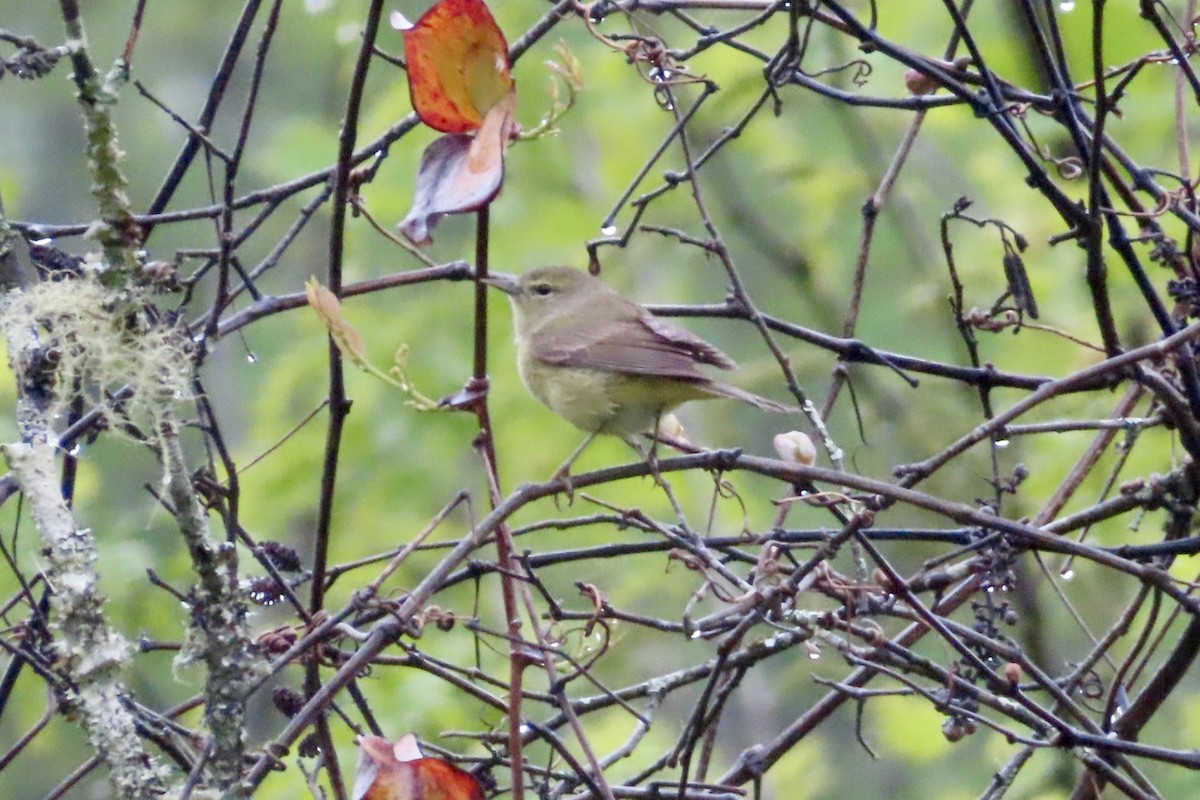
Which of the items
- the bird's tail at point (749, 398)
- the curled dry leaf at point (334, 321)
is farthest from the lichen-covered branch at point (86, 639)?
the bird's tail at point (749, 398)

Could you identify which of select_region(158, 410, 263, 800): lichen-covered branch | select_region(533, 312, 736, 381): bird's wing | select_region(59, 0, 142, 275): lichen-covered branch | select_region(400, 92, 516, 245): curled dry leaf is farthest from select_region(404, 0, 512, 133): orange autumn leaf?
select_region(533, 312, 736, 381): bird's wing

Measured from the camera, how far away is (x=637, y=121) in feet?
22.0

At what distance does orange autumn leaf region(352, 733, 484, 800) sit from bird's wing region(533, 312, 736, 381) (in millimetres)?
1789

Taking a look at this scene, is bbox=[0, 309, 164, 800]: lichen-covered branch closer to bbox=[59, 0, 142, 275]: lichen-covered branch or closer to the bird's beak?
bbox=[59, 0, 142, 275]: lichen-covered branch

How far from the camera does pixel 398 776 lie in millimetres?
1824

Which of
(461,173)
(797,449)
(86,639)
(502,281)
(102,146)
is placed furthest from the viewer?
(502,281)

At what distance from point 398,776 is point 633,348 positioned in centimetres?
201

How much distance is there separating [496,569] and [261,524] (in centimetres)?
427

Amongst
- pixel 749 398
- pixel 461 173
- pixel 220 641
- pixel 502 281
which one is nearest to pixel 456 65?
pixel 461 173

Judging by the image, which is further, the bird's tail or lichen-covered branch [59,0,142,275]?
the bird's tail

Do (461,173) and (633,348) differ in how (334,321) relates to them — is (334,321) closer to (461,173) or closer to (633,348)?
(461,173)

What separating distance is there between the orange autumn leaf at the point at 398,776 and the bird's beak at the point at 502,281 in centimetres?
65

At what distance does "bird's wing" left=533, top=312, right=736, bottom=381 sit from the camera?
3.55 m

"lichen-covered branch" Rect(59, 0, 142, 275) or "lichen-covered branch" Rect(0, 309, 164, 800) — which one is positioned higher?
"lichen-covered branch" Rect(59, 0, 142, 275)
